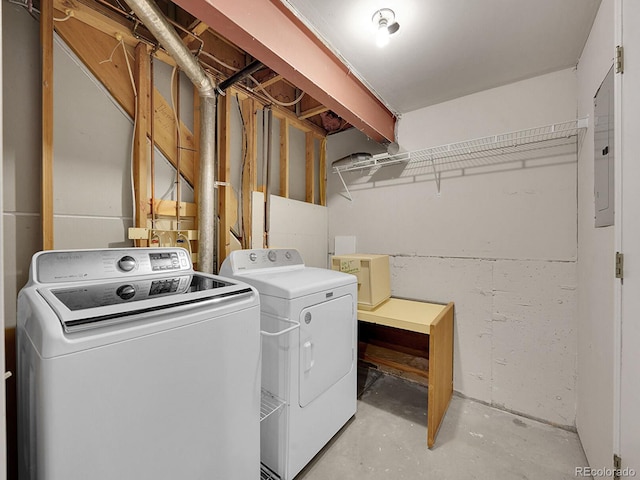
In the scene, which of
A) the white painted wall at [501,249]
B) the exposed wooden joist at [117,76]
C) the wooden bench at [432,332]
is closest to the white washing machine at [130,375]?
the exposed wooden joist at [117,76]

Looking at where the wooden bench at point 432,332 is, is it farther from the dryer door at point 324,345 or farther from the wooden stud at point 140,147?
the wooden stud at point 140,147

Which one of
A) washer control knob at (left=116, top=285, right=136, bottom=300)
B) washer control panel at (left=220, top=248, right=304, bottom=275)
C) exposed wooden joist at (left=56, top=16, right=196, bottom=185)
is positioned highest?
exposed wooden joist at (left=56, top=16, right=196, bottom=185)

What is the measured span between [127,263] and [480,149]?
2514 mm

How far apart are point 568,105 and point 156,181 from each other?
9.23ft

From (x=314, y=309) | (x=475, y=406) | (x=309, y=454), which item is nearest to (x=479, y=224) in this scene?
(x=475, y=406)

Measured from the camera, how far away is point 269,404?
1455mm

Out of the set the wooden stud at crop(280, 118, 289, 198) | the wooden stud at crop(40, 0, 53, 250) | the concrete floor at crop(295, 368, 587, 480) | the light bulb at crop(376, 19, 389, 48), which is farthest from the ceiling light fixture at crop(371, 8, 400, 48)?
the concrete floor at crop(295, 368, 587, 480)

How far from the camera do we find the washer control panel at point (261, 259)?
5.53 ft

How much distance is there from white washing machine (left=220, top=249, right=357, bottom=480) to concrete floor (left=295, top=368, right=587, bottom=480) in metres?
0.15

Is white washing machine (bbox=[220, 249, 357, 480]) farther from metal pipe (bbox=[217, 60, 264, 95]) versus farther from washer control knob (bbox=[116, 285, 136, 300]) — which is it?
metal pipe (bbox=[217, 60, 264, 95])

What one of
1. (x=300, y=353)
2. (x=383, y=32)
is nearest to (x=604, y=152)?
(x=383, y=32)

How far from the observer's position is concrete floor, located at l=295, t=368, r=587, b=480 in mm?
1559

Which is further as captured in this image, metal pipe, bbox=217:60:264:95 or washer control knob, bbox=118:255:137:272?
metal pipe, bbox=217:60:264:95

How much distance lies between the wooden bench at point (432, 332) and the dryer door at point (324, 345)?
329 mm
